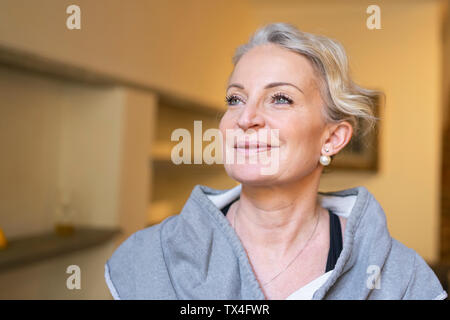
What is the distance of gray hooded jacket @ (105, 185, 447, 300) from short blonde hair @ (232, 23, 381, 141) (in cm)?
16

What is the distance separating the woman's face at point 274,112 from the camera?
0.76 metres

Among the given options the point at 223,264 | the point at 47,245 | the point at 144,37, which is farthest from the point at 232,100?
the point at 144,37

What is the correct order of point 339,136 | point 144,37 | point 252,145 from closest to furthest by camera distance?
1. point 252,145
2. point 339,136
3. point 144,37

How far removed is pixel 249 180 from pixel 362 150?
2.11m

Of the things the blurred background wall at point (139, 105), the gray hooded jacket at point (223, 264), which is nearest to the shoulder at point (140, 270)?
the gray hooded jacket at point (223, 264)

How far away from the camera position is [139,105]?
184cm

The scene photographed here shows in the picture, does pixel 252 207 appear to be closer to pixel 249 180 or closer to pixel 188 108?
pixel 249 180

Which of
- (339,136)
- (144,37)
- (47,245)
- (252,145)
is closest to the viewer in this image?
(252,145)

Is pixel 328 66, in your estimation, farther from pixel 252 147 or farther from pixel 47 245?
pixel 47 245

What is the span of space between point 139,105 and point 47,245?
0.66m

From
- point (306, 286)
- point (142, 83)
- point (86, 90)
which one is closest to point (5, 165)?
point (86, 90)

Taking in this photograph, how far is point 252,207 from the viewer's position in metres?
0.85

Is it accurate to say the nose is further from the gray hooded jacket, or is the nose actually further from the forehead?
the gray hooded jacket

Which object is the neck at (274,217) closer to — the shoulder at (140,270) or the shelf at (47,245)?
the shoulder at (140,270)
